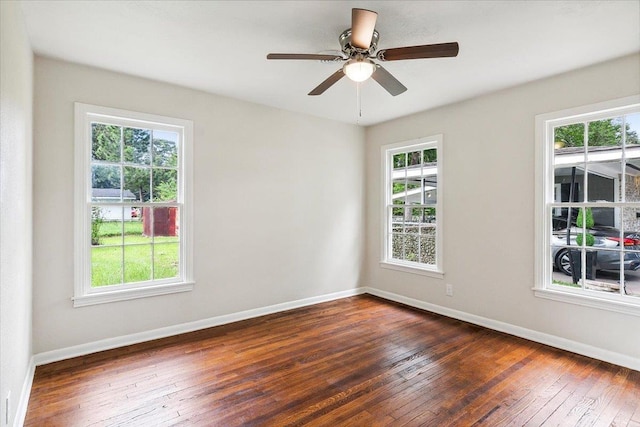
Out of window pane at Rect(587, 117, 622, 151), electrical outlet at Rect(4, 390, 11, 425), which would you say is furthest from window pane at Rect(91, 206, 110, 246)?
window pane at Rect(587, 117, 622, 151)

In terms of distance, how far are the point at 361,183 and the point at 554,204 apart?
2.54 m

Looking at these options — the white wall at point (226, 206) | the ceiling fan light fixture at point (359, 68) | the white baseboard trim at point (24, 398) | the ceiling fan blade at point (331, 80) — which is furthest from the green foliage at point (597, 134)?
the white baseboard trim at point (24, 398)

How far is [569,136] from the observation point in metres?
3.18

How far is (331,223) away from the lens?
4.76m

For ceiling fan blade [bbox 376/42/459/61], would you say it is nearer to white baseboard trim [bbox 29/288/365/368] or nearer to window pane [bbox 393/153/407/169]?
window pane [bbox 393/153/407/169]

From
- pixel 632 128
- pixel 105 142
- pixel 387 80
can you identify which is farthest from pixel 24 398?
pixel 632 128

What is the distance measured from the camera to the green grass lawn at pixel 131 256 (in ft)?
10.3

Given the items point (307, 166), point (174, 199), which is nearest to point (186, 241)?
point (174, 199)

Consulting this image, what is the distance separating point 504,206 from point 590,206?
72 cm

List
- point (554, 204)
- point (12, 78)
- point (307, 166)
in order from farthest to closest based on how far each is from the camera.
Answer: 1. point (307, 166)
2. point (554, 204)
3. point (12, 78)

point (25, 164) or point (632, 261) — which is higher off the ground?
point (25, 164)

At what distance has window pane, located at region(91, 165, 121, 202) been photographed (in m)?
3.09

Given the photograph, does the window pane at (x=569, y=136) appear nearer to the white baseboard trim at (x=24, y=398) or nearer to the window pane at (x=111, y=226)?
the window pane at (x=111, y=226)

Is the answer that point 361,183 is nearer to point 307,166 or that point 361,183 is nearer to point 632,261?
point 307,166
